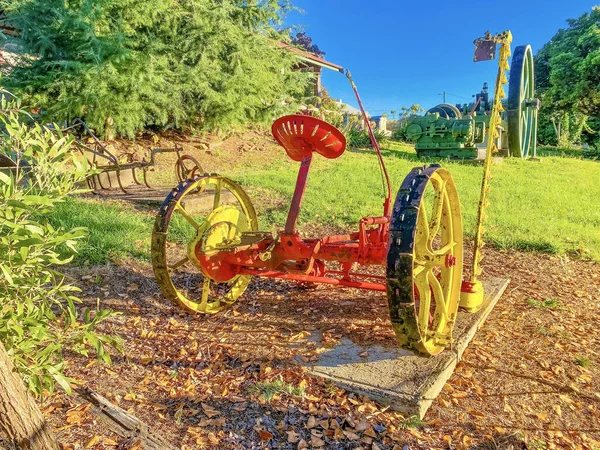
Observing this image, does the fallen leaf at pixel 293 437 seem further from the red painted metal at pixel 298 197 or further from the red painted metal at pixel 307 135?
the red painted metal at pixel 307 135

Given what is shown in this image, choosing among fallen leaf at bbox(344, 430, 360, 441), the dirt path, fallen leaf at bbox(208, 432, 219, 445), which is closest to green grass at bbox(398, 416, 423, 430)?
the dirt path

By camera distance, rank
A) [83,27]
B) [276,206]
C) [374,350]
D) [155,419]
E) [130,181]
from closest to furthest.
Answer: [155,419] < [374,350] < [276,206] < [130,181] < [83,27]

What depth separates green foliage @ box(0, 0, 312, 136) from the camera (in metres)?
8.05

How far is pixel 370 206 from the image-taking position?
666 cm

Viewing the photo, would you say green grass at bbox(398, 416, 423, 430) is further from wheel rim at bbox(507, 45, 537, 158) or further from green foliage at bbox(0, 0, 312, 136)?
green foliage at bbox(0, 0, 312, 136)

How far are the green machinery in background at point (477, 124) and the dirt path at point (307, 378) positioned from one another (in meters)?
6.79

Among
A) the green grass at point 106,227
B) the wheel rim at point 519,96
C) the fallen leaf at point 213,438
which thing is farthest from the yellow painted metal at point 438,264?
the wheel rim at point 519,96

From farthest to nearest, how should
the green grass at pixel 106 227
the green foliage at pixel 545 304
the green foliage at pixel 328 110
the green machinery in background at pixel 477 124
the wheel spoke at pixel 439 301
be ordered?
the green foliage at pixel 328 110
the green machinery in background at pixel 477 124
the green grass at pixel 106 227
the green foliage at pixel 545 304
the wheel spoke at pixel 439 301

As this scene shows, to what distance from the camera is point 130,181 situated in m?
7.46

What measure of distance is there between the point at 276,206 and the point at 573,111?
72.2ft

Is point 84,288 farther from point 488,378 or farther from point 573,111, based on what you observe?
point 573,111

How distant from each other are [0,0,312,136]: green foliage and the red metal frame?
6395mm

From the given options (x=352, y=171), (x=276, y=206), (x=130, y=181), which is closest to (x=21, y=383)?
(x=276, y=206)

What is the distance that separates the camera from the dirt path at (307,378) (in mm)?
2146
